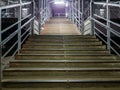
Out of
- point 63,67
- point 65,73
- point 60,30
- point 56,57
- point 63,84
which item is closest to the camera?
point 63,84

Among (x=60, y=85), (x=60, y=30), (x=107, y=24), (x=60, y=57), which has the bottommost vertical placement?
(x=60, y=85)

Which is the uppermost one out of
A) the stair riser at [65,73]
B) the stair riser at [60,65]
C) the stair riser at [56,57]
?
the stair riser at [56,57]

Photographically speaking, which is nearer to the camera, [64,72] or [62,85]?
[62,85]

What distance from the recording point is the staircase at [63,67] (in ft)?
10.1

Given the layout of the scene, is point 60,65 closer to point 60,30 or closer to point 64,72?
point 64,72

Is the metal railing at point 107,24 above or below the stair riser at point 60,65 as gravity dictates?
above

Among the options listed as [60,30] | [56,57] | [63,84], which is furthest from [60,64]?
[60,30]

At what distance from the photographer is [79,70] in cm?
344

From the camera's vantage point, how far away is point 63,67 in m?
3.69

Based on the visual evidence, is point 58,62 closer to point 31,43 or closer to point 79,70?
point 79,70

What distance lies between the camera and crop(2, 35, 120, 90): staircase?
10.1ft

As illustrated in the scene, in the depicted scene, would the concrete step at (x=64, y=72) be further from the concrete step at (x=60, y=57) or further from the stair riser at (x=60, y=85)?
the concrete step at (x=60, y=57)

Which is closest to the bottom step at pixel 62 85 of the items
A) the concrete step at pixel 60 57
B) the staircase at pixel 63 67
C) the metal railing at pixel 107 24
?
the staircase at pixel 63 67

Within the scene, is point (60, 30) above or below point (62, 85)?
above
